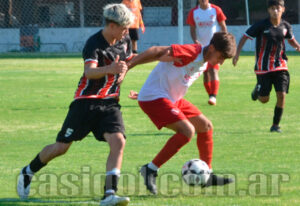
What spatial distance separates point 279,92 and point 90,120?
5046 mm

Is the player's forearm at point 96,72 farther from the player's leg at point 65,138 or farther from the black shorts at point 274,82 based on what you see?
the black shorts at point 274,82

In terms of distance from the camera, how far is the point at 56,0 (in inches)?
1497

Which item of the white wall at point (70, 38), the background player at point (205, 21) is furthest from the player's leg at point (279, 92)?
the white wall at point (70, 38)

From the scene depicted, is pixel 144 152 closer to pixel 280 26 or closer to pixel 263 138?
pixel 263 138

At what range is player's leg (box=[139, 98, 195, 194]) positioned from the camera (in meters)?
6.51

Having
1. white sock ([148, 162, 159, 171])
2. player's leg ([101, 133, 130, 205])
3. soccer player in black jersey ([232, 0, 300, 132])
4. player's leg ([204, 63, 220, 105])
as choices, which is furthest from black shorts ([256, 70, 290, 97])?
player's leg ([101, 133, 130, 205])

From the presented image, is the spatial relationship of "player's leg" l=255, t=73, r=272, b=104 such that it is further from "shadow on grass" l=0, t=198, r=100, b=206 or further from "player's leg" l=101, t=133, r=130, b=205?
"shadow on grass" l=0, t=198, r=100, b=206


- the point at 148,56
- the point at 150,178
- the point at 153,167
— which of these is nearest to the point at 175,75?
the point at 148,56

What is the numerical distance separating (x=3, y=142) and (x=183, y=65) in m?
3.89

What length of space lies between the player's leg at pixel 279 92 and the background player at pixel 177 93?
12.3 feet

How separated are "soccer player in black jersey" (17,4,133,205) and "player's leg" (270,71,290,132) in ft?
15.1

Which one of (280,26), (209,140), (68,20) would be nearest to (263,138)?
(280,26)

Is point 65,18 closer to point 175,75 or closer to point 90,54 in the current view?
point 175,75

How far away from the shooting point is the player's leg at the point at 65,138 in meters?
6.19
